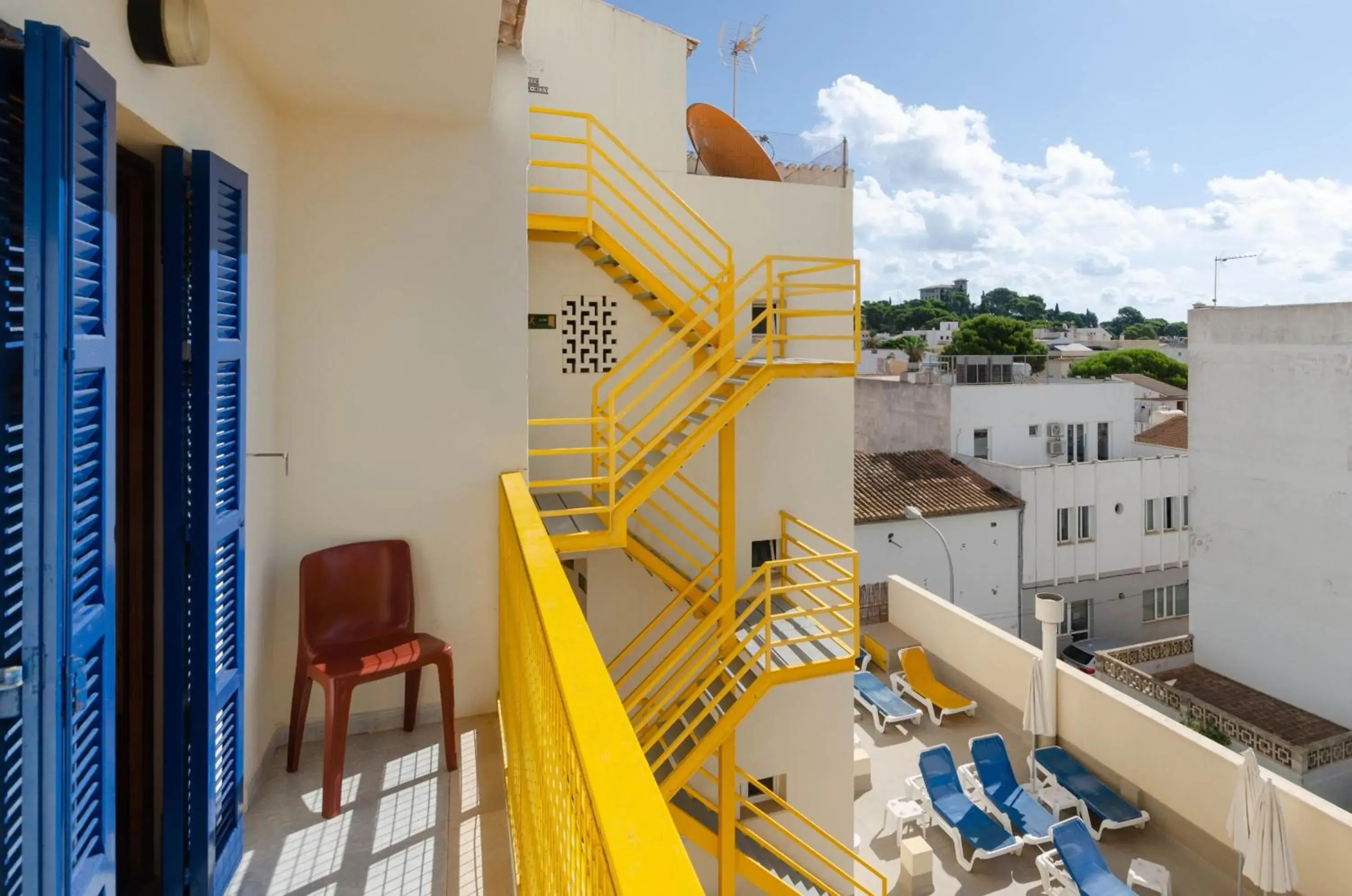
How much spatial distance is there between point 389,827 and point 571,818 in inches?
93.1

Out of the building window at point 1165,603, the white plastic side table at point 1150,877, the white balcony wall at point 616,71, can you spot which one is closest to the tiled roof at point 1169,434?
the building window at point 1165,603

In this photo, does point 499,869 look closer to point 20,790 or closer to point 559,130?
point 20,790

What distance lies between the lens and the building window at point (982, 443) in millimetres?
21531

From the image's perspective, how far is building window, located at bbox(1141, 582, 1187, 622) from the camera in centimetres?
2186

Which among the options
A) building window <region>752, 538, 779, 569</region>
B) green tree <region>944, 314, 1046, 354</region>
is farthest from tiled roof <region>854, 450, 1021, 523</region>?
green tree <region>944, 314, 1046, 354</region>

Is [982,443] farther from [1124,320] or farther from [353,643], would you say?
[1124,320]

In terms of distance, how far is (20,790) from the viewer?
176 centimetres

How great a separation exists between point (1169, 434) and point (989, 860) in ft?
68.2

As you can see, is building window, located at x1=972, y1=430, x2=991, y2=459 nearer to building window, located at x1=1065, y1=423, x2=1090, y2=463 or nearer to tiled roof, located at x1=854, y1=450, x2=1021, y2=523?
tiled roof, located at x1=854, y1=450, x2=1021, y2=523

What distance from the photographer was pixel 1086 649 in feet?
65.5

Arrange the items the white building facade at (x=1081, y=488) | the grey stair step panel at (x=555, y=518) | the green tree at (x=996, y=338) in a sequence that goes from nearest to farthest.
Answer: the grey stair step panel at (x=555, y=518) < the white building facade at (x=1081, y=488) < the green tree at (x=996, y=338)

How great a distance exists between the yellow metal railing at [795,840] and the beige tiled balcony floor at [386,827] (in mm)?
3699

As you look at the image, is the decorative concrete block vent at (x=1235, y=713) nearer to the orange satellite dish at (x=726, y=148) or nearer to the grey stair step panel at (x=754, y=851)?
the grey stair step panel at (x=754, y=851)

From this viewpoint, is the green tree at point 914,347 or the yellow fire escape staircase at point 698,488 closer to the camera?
the yellow fire escape staircase at point 698,488
